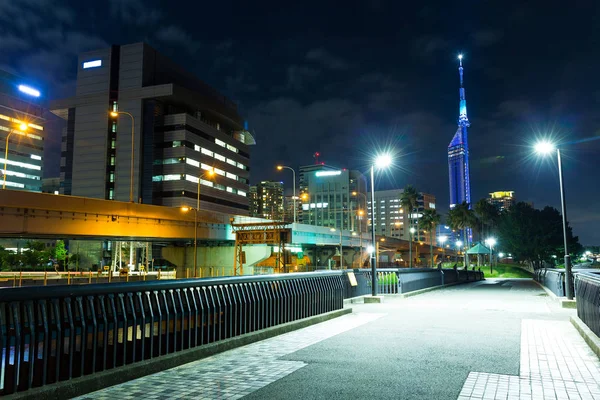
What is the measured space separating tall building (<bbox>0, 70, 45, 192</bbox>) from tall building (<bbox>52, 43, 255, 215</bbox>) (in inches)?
1194

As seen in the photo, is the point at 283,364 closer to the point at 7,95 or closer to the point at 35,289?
the point at 35,289

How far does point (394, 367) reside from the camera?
25.1 ft

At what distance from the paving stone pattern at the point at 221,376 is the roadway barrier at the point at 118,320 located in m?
0.43

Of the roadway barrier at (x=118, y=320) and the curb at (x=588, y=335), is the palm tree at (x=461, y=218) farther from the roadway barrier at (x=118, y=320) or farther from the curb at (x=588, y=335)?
the roadway barrier at (x=118, y=320)

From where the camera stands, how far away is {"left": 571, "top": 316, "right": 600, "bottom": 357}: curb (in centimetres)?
866

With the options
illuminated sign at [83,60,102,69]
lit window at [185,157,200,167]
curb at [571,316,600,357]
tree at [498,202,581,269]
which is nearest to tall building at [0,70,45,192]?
illuminated sign at [83,60,102,69]

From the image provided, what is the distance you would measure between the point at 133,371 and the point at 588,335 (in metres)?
8.62

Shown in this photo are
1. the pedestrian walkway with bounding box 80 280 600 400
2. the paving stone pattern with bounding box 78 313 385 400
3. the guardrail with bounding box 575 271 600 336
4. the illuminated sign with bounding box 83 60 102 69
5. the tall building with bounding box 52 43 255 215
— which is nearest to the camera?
the paving stone pattern with bounding box 78 313 385 400

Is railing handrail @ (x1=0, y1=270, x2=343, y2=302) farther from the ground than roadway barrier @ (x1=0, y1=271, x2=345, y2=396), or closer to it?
farther from the ground

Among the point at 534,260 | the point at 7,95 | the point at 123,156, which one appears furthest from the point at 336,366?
the point at 7,95

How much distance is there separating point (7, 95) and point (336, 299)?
152 metres

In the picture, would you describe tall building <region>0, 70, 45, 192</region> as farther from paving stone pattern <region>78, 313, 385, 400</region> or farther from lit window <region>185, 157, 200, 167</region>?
paving stone pattern <region>78, 313, 385, 400</region>

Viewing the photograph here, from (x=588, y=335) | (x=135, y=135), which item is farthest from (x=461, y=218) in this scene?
(x=588, y=335)

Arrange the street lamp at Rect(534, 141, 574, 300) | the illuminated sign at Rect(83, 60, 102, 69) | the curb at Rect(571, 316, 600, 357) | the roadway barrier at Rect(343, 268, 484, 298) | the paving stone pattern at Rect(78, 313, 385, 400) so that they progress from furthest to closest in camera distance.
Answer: the illuminated sign at Rect(83, 60, 102, 69), the roadway barrier at Rect(343, 268, 484, 298), the street lamp at Rect(534, 141, 574, 300), the curb at Rect(571, 316, 600, 357), the paving stone pattern at Rect(78, 313, 385, 400)
